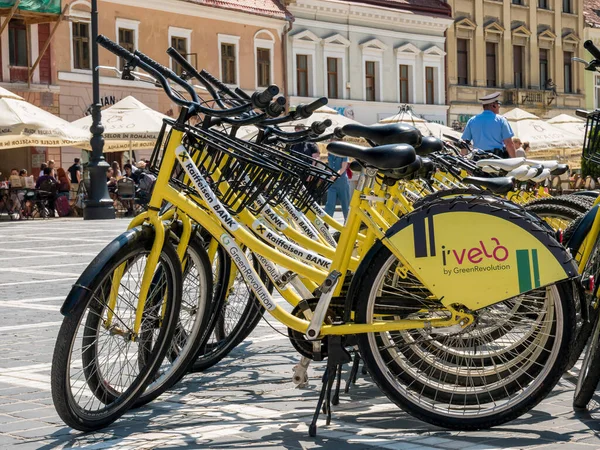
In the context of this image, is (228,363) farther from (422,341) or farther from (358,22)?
(358,22)

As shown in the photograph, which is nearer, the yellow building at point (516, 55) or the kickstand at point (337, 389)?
the kickstand at point (337, 389)

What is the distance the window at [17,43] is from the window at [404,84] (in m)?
19.1

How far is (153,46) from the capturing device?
38.7m

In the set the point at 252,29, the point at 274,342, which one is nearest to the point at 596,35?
the point at 252,29

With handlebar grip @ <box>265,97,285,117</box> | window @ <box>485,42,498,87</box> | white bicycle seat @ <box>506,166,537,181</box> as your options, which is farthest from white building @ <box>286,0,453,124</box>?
handlebar grip @ <box>265,97,285,117</box>

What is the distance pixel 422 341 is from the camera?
4.87 m

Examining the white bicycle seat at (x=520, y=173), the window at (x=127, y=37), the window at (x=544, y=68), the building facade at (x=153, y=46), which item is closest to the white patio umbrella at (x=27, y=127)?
the building facade at (x=153, y=46)

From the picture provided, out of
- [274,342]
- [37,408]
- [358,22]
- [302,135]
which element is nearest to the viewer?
[37,408]

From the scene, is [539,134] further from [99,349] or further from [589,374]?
[99,349]

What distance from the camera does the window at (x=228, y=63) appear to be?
4203 centimetres

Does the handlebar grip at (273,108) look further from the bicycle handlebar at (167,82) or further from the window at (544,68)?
the window at (544,68)

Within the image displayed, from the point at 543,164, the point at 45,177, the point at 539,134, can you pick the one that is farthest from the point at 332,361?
the point at 539,134

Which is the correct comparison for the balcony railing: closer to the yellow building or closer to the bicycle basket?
the yellow building

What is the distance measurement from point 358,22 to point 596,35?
56.0ft
